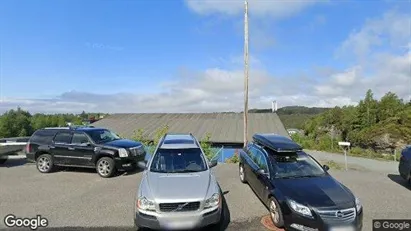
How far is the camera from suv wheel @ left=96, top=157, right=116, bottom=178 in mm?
10281

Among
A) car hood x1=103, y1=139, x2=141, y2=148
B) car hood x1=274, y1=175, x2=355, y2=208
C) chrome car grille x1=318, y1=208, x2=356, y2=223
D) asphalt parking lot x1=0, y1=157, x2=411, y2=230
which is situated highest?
car hood x1=103, y1=139, x2=141, y2=148

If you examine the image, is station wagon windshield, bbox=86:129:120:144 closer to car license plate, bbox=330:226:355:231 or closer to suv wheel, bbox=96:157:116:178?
suv wheel, bbox=96:157:116:178

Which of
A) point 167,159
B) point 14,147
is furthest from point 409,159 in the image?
point 14,147

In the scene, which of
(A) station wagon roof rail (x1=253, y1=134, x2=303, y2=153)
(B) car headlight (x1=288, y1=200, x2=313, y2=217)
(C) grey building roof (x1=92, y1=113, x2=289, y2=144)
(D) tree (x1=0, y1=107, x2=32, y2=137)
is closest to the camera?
(B) car headlight (x1=288, y1=200, x2=313, y2=217)

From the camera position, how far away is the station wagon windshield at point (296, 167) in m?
6.76

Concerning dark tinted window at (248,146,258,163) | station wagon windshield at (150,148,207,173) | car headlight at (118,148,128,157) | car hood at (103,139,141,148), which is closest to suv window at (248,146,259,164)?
dark tinted window at (248,146,258,163)

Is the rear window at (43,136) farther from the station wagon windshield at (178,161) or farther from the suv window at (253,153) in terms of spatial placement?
the suv window at (253,153)

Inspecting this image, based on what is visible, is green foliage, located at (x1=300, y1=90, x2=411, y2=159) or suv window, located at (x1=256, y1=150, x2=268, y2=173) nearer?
suv window, located at (x1=256, y1=150, x2=268, y2=173)

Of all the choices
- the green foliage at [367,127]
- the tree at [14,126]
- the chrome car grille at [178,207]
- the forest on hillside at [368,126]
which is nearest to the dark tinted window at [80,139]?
the chrome car grille at [178,207]

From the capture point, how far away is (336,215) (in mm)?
5379

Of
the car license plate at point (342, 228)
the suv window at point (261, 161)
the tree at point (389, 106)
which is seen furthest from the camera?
Answer: the tree at point (389, 106)

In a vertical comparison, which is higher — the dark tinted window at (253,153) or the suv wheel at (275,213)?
the dark tinted window at (253,153)

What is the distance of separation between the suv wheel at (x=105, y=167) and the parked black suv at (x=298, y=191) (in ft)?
16.0

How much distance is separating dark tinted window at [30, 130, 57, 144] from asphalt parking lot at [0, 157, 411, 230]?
3.96ft
